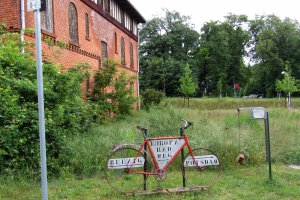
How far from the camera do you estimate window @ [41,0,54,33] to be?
505 inches

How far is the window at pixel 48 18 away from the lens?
1283cm

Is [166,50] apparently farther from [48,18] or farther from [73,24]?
[48,18]

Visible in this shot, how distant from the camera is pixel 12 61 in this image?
7012mm

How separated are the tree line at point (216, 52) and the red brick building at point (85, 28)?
996 inches

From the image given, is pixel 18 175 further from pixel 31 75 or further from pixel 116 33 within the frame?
pixel 116 33

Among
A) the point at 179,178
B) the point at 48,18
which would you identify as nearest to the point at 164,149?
the point at 179,178

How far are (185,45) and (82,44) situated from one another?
150 feet

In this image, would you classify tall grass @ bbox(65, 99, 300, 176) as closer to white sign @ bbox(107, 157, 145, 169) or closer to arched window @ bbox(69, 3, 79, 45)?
white sign @ bbox(107, 157, 145, 169)

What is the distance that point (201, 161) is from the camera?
595cm

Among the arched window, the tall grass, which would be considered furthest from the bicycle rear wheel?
the arched window

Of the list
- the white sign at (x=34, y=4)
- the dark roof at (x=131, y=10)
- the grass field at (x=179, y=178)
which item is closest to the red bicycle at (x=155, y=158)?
the grass field at (x=179, y=178)

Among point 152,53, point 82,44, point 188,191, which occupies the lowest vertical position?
point 188,191

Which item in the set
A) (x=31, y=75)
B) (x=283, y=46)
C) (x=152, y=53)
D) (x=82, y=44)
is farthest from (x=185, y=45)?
(x=31, y=75)

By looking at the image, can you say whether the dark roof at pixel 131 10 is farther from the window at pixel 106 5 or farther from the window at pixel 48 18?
the window at pixel 48 18
